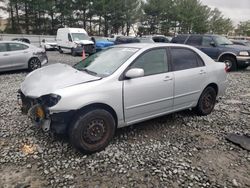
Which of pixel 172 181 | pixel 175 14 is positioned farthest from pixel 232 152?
pixel 175 14

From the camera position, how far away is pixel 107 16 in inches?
1414

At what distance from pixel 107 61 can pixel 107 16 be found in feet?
112

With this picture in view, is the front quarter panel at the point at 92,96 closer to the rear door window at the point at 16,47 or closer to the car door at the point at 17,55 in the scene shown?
the car door at the point at 17,55

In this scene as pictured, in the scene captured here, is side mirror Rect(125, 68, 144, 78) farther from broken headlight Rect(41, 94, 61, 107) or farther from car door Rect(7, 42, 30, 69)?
car door Rect(7, 42, 30, 69)

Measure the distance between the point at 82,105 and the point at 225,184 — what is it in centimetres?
206

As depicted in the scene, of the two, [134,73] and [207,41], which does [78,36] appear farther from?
[134,73]

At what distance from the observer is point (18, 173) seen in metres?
2.94

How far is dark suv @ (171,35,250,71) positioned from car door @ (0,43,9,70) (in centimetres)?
886

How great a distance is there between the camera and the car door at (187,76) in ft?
14.0

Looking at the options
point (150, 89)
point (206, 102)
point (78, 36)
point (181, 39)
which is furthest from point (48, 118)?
point (78, 36)

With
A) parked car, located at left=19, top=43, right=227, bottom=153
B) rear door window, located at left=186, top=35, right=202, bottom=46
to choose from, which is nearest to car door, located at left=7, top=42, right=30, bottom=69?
parked car, located at left=19, top=43, right=227, bottom=153

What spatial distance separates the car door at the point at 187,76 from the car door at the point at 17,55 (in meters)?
7.38

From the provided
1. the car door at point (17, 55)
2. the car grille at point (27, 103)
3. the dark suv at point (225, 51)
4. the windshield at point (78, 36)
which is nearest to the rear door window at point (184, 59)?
the car grille at point (27, 103)

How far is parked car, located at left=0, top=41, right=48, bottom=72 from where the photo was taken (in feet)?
30.2
